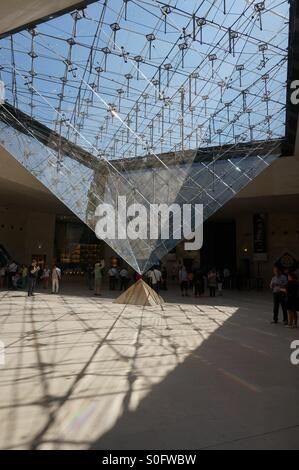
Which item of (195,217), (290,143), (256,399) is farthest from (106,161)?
(256,399)

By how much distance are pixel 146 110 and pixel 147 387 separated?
1125 cm

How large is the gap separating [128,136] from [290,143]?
5882mm

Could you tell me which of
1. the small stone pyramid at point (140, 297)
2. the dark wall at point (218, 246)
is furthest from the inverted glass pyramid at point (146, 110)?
the dark wall at point (218, 246)

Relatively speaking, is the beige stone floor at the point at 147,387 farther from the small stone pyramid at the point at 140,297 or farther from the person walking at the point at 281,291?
the small stone pyramid at the point at 140,297

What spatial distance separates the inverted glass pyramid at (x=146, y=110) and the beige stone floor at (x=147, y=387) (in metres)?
4.99

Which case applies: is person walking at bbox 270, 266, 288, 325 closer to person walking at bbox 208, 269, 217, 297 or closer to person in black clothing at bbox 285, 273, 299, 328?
person in black clothing at bbox 285, 273, 299, 328

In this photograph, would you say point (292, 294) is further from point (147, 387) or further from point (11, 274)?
point (11, 274)

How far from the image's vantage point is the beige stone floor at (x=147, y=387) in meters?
2.19

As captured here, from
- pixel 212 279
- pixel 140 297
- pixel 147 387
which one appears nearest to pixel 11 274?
pixel 140 297

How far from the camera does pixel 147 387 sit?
310cm

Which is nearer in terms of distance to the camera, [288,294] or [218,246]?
[288,294]
